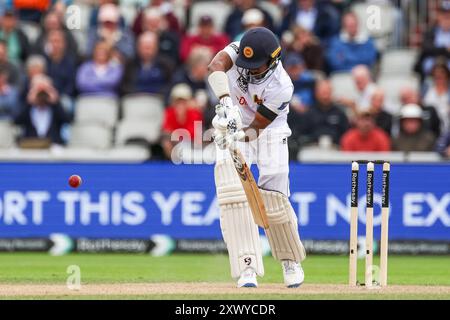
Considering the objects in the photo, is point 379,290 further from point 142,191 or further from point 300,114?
point 300,114

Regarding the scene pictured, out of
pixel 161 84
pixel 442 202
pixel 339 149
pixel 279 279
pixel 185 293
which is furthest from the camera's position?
pixel 161 84

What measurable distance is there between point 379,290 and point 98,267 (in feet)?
14.5

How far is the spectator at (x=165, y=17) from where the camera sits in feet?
65.9

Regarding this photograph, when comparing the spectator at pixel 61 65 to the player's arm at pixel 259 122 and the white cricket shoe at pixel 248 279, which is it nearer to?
the player's arm at pixel 259 122

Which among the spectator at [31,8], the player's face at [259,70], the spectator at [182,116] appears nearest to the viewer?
the player's face at [259,70]

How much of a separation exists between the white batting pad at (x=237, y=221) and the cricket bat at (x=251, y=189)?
0.50ft

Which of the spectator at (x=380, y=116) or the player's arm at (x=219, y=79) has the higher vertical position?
the player's arm at (x=219, y=79)

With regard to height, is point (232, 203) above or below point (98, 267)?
above

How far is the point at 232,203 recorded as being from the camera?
1141 centimetres

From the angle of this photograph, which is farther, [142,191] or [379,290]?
[142,191]

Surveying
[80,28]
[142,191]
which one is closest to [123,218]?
[142,191]

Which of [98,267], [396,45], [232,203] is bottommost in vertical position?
[98,267]

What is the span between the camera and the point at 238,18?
19.8 meters

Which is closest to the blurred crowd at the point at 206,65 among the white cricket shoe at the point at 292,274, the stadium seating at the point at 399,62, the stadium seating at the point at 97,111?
the stadium seating at the point at 399,62
